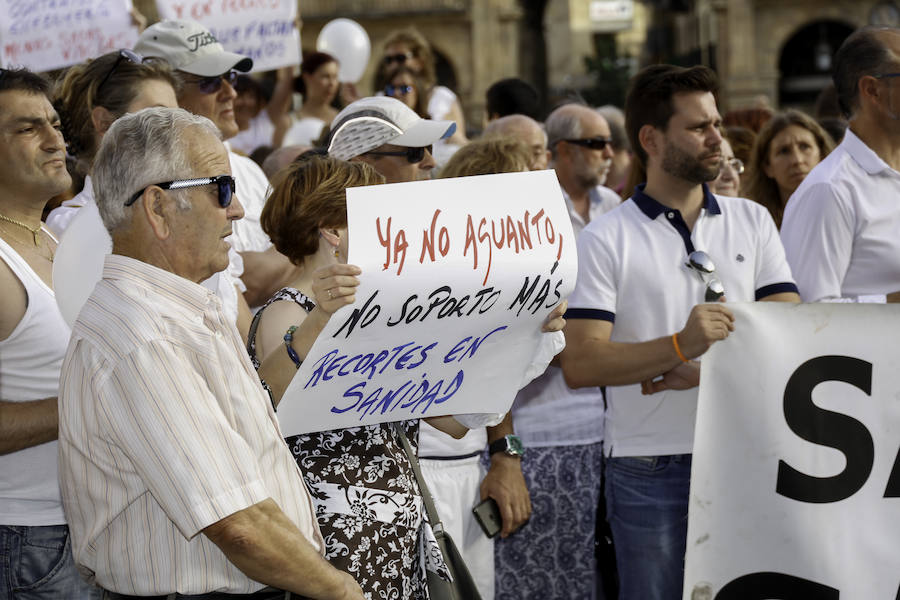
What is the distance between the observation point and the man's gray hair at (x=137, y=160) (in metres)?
2.34

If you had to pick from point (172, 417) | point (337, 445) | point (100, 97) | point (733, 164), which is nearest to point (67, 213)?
point (100, 97)

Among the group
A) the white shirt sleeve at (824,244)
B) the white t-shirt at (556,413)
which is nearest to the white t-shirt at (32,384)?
the white t-shirt at (556,413)

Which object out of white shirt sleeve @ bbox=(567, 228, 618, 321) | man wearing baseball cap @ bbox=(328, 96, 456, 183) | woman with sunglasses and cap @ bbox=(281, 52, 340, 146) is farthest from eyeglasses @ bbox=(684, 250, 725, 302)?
woman with sunglasses and cap @ bbox=(281, 52, 340, 146)

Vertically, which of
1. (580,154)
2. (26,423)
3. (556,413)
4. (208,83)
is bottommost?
(556,413)

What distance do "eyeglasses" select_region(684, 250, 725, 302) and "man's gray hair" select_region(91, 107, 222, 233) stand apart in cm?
182

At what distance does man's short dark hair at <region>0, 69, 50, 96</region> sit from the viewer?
3.10 metres

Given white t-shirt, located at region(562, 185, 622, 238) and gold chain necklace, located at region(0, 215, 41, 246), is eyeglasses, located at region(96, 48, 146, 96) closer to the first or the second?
gold chain necklace, located at region(0, 215, 41, 246)

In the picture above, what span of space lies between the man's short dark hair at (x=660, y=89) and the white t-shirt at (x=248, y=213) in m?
1.34

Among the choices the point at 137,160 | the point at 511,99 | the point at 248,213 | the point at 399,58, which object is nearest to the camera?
the point at 137,160

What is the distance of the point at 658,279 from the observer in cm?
372

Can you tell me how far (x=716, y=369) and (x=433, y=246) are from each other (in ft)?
3.98

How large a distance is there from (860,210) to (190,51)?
2.44 meters

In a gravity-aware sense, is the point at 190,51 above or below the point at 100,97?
above

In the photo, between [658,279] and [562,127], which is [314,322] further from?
[562,127]
